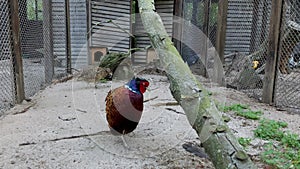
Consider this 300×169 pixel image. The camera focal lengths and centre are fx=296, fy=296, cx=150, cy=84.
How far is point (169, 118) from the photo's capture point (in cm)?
305

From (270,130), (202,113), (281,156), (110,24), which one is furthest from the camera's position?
(110,24)

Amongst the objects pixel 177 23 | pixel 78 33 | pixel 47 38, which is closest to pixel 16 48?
pixel 47 38

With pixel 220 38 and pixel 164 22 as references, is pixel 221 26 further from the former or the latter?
pixel 164 22

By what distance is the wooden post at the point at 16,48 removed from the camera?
3.19 m

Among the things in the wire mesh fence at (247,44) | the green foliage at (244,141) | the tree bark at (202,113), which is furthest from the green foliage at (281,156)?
the wire mesh fence at (247,44)

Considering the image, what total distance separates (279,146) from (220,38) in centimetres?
272

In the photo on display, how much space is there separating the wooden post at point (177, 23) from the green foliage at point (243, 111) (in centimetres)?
343

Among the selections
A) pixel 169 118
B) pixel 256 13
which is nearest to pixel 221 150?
pixel 169 118

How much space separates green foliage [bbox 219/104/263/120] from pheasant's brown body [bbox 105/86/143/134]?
1435mm

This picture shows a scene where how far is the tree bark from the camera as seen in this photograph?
4.38ft

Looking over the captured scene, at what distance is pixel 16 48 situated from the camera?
327 cm

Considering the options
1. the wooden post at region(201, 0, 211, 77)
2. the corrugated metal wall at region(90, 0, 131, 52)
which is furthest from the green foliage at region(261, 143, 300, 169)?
the corrugated metal wall at region(90, 0, 131, 52)

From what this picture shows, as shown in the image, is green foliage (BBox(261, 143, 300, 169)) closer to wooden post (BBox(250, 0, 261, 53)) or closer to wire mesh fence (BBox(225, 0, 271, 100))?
wire mesh fence (BBox(225, 0, 271, 100))

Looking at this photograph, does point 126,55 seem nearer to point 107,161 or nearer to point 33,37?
point 33,37
